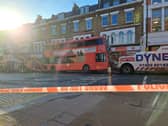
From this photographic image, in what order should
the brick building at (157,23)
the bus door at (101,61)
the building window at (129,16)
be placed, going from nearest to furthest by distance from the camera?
the bus door at (101,61), the brick building at (157,23), the building window at (129,16)

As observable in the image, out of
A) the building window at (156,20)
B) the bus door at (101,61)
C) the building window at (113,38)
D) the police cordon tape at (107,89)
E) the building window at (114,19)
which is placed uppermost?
the building window at (114,19)

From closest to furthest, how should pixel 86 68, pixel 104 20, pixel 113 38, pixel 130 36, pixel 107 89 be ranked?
pixel 107 89, pixel 86 68, pixel 130 36, pixel 113 38, pixel 104 20

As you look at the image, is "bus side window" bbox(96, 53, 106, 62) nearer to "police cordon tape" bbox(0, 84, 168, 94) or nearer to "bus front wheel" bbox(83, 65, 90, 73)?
"bus front wheel" bbox(83, 65, 90, 73)

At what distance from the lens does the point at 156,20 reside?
76.5 feet

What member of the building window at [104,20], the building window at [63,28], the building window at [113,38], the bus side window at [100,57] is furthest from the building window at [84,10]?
the bus side window at [100,57]

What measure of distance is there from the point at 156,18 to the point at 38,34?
24.3m

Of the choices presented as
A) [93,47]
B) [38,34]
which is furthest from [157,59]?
[38,34]

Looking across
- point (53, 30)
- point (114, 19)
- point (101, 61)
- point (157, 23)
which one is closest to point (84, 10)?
point (114, 19)

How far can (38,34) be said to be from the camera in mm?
38031

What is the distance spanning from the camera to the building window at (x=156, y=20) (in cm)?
2305

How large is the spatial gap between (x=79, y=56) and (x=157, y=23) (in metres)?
11.2

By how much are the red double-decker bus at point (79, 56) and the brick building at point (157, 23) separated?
7.77 meters

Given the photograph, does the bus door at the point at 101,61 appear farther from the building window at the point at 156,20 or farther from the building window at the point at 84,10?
the building window at the point at 84,10

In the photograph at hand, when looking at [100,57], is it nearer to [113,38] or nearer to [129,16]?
[113,38]
